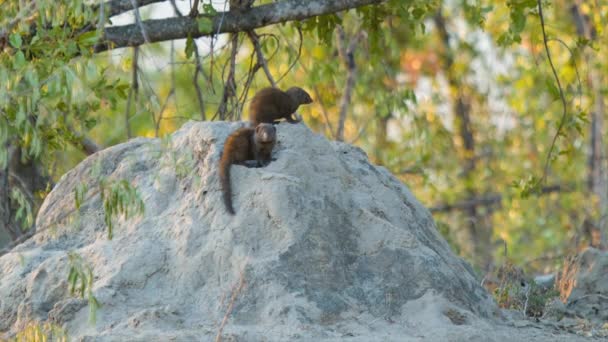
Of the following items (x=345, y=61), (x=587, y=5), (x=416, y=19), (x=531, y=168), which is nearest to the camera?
(x=416, y=19)

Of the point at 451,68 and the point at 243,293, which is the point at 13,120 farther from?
the point at 451,68

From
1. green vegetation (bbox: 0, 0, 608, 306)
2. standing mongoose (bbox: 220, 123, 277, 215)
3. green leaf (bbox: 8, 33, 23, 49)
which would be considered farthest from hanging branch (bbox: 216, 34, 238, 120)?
green leaf (bbox: 8, 33, 23, 49)

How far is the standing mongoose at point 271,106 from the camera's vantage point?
23.8 feet

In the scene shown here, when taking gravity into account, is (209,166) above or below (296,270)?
above

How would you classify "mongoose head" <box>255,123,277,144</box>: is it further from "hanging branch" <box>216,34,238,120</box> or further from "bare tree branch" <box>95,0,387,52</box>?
"hanging branch" <box>216,34,238,120</box>

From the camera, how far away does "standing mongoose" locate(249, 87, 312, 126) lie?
7.27m

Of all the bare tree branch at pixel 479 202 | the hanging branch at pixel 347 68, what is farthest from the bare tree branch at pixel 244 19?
the bare tree branch at pixel 479 202

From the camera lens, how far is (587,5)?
12953mm

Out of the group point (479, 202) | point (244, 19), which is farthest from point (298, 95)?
point (479, 202)

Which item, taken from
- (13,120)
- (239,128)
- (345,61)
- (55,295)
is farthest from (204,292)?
(345,61)

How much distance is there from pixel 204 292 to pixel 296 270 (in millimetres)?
458

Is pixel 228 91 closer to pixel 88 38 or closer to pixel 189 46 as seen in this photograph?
pixel 189 46

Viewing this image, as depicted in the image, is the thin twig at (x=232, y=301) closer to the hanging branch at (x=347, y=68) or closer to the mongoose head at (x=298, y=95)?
the mongoose head at (x=298, y=95)

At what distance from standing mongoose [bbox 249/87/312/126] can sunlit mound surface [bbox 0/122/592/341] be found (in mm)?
1451
